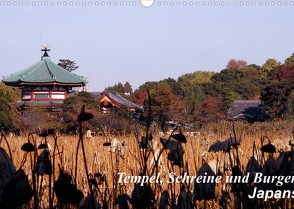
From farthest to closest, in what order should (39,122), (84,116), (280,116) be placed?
(280,116), (39,122), (84,116)

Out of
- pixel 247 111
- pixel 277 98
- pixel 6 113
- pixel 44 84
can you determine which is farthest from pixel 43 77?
pixel 247 111

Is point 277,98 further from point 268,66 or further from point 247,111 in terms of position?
point 268,66

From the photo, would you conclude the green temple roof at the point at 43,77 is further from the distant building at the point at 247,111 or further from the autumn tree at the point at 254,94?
the autumn tree at the point at 254,94

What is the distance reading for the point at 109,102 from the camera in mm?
26312

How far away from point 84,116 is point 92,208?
0.55 feet

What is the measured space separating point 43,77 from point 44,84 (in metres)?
0.71

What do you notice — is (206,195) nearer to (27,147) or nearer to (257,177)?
(257,177)

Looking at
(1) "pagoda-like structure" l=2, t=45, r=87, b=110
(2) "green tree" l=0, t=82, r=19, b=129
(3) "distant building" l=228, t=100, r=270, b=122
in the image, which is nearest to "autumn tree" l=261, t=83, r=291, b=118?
(3) "distant building" l=228, t=100, r=270, b=122

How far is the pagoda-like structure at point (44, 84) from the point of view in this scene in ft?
79.5

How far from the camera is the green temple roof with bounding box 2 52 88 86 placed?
79.6 feet

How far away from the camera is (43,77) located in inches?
981

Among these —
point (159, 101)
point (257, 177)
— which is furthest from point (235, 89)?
point (257, 177)

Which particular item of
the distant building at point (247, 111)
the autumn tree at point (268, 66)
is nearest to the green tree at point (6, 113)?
the distant building at point (247, 111)

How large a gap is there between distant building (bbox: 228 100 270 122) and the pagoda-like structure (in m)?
10.6
